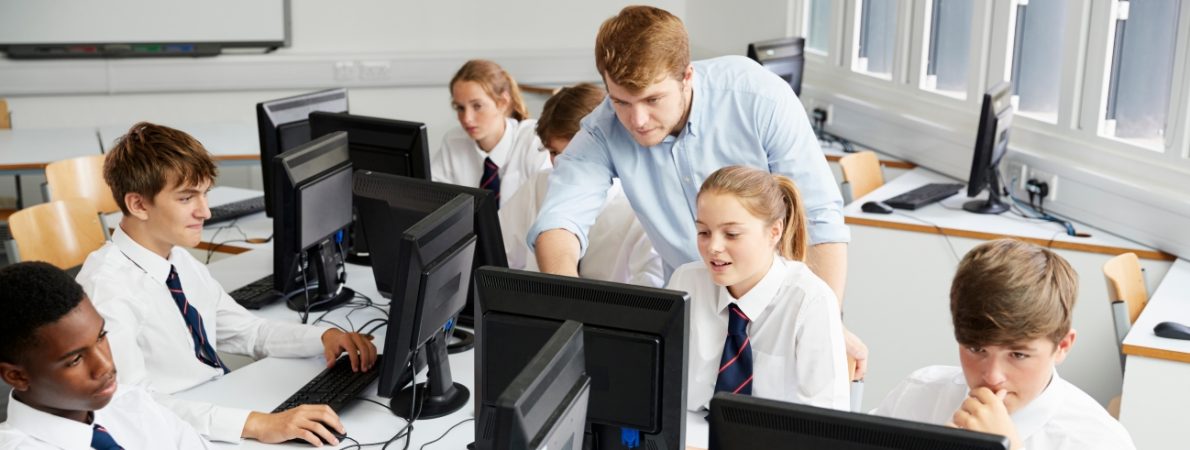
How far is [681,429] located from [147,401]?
0.95 meters

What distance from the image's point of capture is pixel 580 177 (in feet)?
8.10

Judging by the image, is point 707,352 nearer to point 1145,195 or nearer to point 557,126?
point 557,126

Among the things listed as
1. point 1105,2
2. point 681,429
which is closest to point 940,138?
point 1105,2

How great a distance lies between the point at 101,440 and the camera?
1.75 metres

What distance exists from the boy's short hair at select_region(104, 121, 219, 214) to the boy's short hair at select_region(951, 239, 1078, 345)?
→ 1.64m

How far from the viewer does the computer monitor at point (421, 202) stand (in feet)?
7.71

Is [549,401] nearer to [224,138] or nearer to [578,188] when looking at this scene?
[578,188]

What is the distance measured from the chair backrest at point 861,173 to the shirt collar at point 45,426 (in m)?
3.14

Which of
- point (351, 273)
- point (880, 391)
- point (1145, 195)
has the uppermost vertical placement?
point (1145, 195)

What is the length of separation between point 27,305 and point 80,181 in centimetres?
247

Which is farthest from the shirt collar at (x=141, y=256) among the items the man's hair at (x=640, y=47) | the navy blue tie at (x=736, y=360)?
the navy blue tie at (x=736, y=360)

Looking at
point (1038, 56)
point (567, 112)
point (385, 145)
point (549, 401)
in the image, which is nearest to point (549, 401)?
point (549, 401)

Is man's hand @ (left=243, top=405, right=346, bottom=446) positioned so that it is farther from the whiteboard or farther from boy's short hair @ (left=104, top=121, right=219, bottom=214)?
the whiteboard

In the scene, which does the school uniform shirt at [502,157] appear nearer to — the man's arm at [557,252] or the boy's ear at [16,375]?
the man's arm at [557,252]
